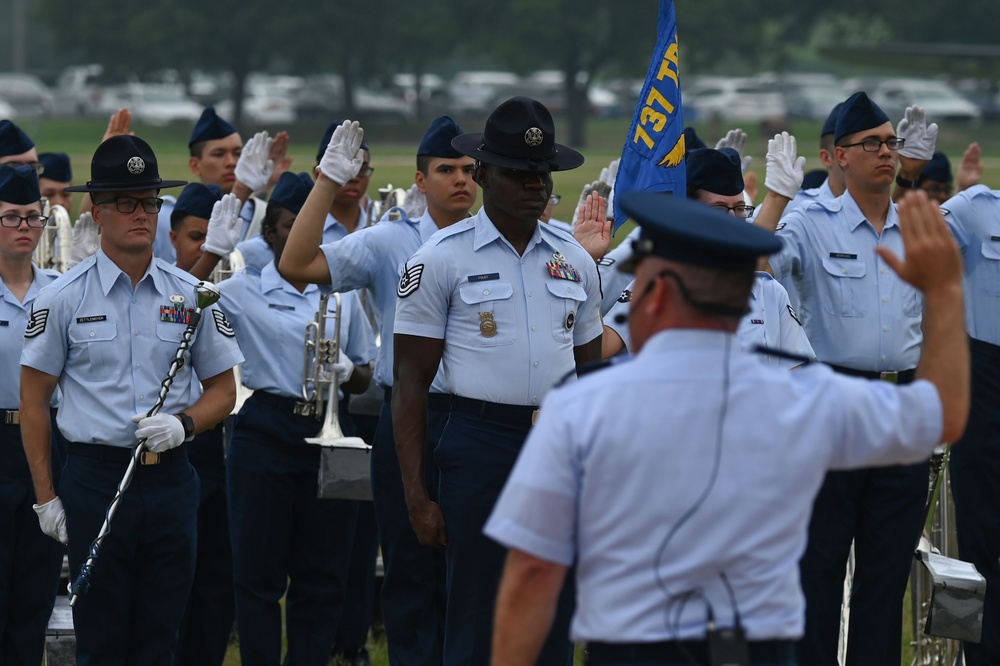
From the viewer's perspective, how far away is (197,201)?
320 inches

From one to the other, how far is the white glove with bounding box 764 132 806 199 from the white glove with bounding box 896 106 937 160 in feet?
5.39

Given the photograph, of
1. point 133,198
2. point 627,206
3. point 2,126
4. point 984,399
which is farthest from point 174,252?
point 627,206

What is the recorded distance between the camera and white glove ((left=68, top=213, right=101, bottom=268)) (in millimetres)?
8469

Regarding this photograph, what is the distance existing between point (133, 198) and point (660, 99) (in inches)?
88.7

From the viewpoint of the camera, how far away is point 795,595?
3.52 m

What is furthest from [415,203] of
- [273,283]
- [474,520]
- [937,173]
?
[937,173]

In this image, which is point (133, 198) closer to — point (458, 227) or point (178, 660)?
point (458, 227)

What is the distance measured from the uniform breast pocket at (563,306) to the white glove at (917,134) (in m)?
3.67

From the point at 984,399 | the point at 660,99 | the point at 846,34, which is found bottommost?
the point at 984,399

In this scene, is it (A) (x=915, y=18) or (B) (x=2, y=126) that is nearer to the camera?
(B) (x=2, y=126)

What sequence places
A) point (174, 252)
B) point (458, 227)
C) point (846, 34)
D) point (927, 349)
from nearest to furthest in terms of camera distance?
point (927, 349) → point (458, 227) → point (174, 252) → point (846, 34)

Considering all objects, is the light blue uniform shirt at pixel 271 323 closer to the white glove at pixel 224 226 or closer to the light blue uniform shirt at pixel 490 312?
the white glove at pixel 224 226

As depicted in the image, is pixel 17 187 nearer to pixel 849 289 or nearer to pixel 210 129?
pixel 210 129

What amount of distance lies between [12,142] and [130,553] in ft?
12.4
